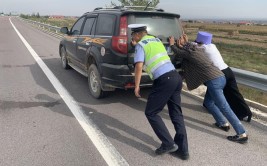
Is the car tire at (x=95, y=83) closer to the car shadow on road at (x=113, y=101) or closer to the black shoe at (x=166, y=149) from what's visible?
the car shadow on road at (x=113, y=101)

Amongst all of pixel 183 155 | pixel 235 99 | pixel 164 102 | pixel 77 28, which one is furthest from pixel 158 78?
pixel 77 28

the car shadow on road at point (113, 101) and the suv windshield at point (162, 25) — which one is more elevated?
the suv windshield at point (162, 25)

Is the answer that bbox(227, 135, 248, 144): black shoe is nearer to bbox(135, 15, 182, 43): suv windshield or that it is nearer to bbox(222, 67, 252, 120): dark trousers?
bbox(222, 67, 252, 120): dark trousers

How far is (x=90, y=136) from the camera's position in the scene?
4340mm

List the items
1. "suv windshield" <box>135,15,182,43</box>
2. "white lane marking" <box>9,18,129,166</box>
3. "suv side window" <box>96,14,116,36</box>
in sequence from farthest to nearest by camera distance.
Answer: "suv side window" <box>96,14,116,36</box> < "suv windshield" <box>135,15,182,43</box> < "white lane marking" <box>9,18,129,166</box>

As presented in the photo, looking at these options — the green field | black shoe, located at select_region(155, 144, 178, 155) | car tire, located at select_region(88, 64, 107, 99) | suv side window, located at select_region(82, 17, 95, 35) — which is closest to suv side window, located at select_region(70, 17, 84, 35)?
suv side window, located at select_region(82, 17, 95, 35)

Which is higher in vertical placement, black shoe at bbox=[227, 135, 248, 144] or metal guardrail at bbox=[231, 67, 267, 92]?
metal guardrail at bbox=[231, 67, 267, 92]

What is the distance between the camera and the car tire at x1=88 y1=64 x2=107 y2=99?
6046mm

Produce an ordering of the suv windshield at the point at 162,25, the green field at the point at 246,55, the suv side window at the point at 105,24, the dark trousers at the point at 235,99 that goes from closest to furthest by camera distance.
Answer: the dark trousers at the point at 235,99
the suv windshield at the point at 162,25
the suv side window at the point at 105,24
the green field at the point at 246,55

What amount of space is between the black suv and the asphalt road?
1.79 feet

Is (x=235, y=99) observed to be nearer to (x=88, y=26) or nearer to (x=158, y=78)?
(x=158, y=78)

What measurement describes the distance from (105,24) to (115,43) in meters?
0.80

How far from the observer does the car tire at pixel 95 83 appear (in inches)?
238

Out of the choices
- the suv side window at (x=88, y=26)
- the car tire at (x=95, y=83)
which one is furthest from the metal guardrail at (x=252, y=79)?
the suv side window at (x=88, y=26)
